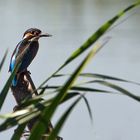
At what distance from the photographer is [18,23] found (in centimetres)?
1512

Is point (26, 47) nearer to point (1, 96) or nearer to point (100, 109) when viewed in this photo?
point (1, 96)

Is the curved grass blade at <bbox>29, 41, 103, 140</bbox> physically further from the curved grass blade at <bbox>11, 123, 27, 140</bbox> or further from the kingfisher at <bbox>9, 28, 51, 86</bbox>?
the kingfisher at <bbox>9, 28, 51, 86</bbox>

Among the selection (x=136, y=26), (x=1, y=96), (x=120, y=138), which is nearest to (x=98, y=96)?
(x=120, y=138)

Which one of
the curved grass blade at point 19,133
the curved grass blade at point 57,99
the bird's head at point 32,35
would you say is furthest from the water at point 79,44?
the curved grass blade at point 57,99

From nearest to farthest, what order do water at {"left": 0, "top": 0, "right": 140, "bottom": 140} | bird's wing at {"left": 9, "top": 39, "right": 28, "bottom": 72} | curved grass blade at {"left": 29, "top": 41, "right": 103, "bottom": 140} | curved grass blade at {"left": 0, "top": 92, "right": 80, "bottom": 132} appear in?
curved grass blade at {"left": 29, "top": 41, "right": 103, "bottom": 140}
curved grass blade at {"left": 0, "top": 92, "right": 80, "bottom": 132}
bird's wing at {"left": 9, "top": 39, "right": 28, "bottom": 72}
water at {"left": 0, "top": 0, "right": 140, "bottom": 140}

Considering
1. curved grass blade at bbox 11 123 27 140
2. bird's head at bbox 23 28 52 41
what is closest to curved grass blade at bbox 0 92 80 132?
curved grass blade at bbox 11 123 27 140

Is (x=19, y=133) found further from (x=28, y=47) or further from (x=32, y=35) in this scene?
(x=32, y=35)

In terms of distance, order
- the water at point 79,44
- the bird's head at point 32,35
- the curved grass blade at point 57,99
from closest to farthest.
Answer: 1. the curved grass blade at point 57,99
2. the bird's head at point 32,35
3. the water at point 79,44

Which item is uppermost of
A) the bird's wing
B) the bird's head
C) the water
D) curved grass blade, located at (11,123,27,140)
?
the water

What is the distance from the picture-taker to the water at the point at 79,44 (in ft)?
21.0

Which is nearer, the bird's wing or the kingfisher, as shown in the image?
the bird's wing

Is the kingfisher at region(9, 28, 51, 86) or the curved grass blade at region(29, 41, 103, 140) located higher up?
the kingfisher at region(9, 28, 51, 86)

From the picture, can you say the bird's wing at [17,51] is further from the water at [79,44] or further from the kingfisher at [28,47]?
the water at [79,44]

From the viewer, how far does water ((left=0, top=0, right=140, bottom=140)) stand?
639 cm
